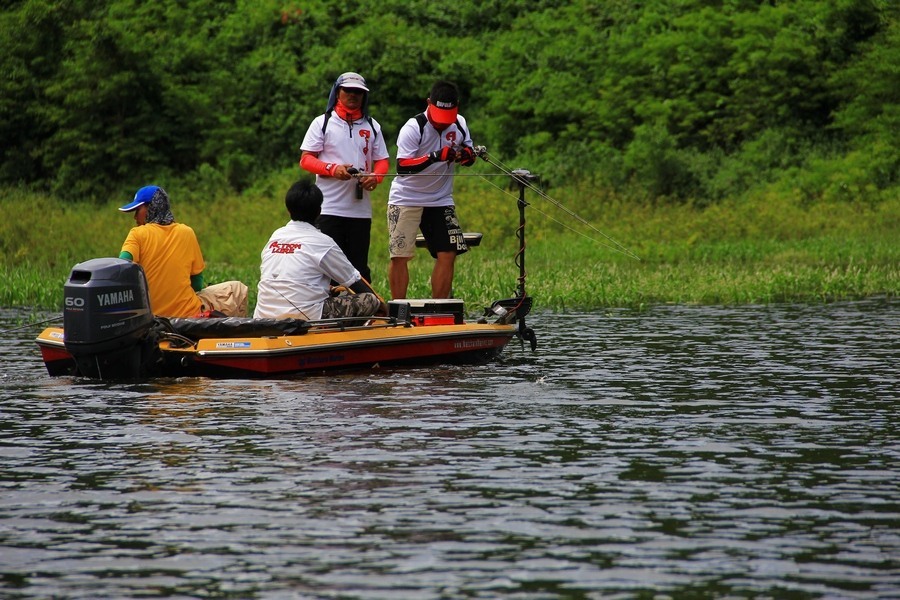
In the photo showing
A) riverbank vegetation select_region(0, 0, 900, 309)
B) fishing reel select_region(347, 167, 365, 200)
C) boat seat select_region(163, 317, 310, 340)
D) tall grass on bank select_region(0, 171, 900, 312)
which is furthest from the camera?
riverbank vegetation select_region(0, 0, 900, 309)

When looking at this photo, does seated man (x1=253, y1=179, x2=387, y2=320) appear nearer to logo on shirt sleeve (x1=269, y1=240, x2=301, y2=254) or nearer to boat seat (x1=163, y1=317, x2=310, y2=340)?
logo on shirt sleeve (x1=269, y1=240, x2=301, y2=254)

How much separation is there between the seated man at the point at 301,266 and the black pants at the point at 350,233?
129cm

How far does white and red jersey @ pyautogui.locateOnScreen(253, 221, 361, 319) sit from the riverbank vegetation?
226 inches

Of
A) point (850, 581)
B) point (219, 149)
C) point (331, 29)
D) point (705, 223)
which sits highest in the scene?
point (331, 29)

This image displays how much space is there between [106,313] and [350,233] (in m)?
2.87

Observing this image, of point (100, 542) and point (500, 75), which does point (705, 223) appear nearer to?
point (500, 75)

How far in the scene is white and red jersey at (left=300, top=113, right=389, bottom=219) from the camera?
11.9 meters

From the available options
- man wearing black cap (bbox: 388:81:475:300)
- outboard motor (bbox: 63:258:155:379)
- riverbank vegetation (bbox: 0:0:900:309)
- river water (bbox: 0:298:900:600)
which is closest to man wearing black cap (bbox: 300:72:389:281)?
man wearing black cap (bbox: 388:81:475:300)

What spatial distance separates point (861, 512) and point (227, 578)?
2.67 meters

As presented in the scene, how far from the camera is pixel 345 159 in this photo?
12.0 m

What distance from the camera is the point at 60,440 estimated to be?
316 inches

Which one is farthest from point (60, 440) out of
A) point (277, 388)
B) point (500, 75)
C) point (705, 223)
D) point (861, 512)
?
point (500, 75)

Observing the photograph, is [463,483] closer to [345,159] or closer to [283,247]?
[283,247]

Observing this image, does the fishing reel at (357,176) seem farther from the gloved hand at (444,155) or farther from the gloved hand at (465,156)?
the gloved hand at (465,156)
